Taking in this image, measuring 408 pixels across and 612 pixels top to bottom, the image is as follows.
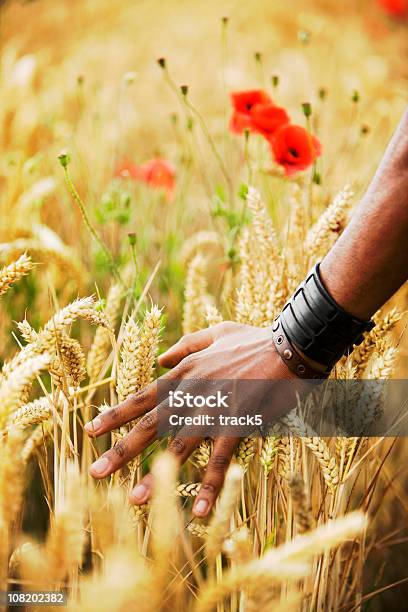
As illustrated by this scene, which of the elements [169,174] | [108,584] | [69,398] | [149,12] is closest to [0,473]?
[108,584]

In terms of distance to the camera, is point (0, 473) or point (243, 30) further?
point (243, 30)

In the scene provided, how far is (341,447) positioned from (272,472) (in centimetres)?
9

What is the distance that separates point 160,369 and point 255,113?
442 mm

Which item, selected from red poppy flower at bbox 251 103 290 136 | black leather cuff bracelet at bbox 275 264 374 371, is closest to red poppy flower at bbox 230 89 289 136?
red poppy flower at bbox 251 103 290 136

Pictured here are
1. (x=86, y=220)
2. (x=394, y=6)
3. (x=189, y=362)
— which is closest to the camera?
(x=189, y=362)

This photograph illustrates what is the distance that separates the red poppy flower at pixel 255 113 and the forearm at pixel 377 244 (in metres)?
0.45

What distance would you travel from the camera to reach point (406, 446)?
1.15 metres

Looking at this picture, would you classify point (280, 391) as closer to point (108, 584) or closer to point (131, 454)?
point (131, 454)

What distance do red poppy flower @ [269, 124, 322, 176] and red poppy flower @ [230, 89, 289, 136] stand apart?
0.03 m

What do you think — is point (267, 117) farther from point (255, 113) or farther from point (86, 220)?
point (86, 220)

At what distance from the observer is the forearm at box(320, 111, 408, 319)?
0.60m

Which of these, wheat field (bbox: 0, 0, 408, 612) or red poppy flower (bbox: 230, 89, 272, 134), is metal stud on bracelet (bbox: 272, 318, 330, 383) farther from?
red poppy flower (bbox: 230, 89, 272, 134)

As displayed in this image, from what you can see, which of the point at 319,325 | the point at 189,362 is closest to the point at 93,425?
the point at 189,362

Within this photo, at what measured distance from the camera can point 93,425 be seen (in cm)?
68
